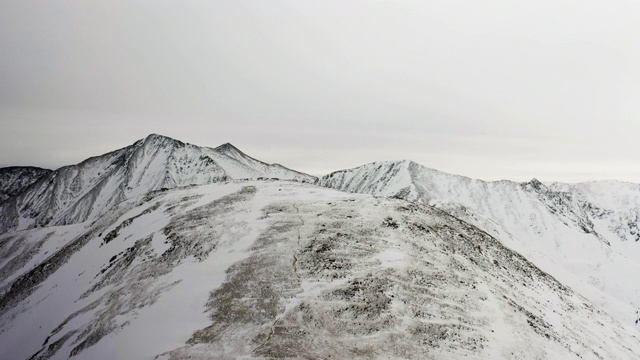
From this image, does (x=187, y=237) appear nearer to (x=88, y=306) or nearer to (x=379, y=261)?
(x=88, y=306)

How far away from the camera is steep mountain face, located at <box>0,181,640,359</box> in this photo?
2255 centimetres

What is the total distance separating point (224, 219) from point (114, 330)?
13.6 m

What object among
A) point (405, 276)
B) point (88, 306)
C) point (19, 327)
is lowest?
point (19, 327)

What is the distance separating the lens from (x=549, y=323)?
27.7m

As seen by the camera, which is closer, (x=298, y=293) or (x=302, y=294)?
(x=302, y=294)

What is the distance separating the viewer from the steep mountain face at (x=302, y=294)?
74.0 feet

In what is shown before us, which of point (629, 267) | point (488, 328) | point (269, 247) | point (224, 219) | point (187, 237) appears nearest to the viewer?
point (488, 328)

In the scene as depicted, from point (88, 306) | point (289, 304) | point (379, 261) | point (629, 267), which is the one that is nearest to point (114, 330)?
point (88, 306)

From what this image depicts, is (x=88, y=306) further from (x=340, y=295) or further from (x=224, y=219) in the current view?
(x=340, y=295)

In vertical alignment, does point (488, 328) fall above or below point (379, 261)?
below

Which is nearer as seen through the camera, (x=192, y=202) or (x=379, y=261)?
(x=379, y=261)

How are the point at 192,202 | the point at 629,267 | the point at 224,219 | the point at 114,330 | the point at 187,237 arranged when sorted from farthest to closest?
the point at 629,267 → the point at 192,202 → the point at 224,219 → the point at 187,237 → the point at 114,330

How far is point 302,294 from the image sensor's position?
25500 millimetres

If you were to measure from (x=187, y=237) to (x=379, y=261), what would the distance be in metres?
15.6
